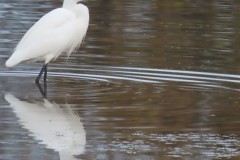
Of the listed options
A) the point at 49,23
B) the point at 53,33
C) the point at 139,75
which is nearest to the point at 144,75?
the point at 139,75

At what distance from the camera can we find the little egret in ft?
40.5

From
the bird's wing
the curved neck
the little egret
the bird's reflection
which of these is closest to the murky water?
the bird's reflection

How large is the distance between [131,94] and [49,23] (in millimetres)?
1788

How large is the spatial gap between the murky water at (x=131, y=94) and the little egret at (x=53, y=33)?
1.20 feet

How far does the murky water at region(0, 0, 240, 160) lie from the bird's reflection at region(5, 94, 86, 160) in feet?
0.04

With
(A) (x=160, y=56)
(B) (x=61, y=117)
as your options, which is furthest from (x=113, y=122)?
(A) (x=160, y=56)

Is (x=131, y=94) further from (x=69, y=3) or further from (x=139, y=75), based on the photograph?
(x=69, y=3)

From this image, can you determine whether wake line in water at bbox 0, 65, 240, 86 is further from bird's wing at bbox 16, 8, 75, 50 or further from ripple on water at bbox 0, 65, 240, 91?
bird's wing at bbox 16, 8, 75, 50

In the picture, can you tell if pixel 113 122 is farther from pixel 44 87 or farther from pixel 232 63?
pixel 232 63

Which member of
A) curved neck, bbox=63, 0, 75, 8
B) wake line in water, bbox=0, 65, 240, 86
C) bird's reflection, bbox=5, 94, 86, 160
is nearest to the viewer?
bird's reflection, bbox=5, 94, 86, 160

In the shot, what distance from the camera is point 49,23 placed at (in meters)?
12.4

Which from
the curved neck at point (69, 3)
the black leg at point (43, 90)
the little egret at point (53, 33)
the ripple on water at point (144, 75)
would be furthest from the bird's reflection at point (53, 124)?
the curved neck at point (69, 3)

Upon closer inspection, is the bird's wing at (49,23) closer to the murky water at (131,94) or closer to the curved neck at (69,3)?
the curved neck at (69,3)

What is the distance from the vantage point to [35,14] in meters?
19.0
